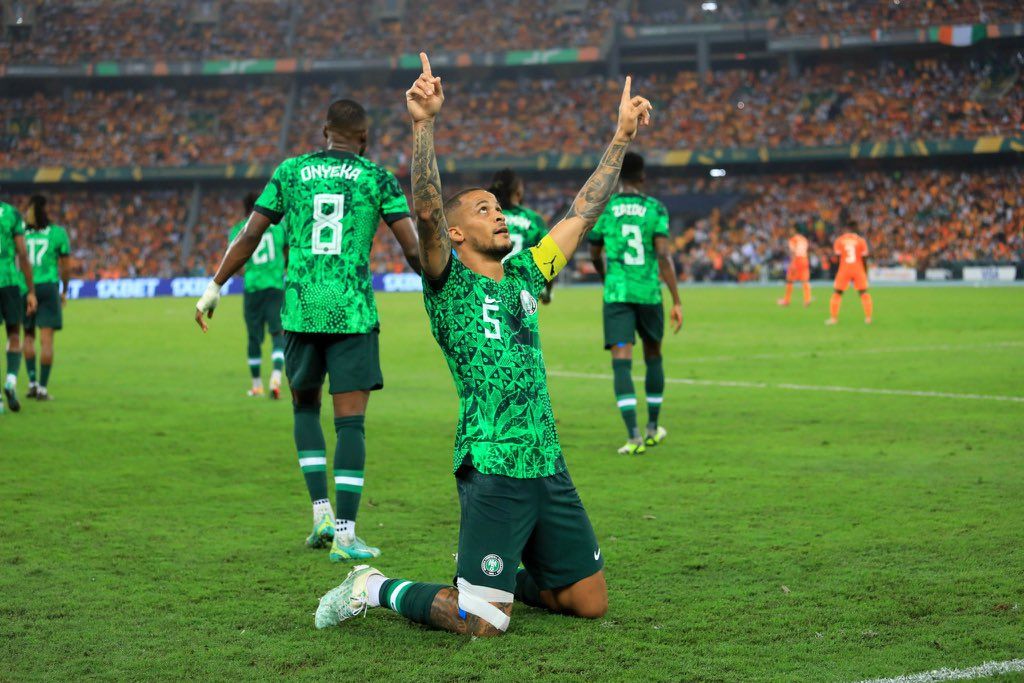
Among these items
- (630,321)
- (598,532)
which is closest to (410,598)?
(598,532)

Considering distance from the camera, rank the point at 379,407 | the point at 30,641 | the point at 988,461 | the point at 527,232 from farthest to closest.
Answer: the point at 379,407 → the point at 527,232 → the point at 988,461 → the point at 30,641

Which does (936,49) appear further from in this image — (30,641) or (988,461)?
(30,641)

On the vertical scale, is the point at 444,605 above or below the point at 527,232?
below

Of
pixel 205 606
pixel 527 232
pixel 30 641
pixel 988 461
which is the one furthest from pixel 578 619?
pixel 527 232

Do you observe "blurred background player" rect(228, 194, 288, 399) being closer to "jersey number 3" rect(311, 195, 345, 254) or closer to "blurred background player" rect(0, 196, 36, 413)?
"blurred background player" rect(0, 196, 36, 413)

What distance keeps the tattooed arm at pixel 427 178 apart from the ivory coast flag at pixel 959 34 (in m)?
48.4

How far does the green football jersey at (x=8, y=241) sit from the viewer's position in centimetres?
1234

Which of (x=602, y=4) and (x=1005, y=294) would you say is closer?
(x=1005, y=294)

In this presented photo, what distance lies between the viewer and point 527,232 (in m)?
11.2

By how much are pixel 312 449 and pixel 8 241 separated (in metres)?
7.20

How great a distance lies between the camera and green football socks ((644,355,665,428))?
33.5ft

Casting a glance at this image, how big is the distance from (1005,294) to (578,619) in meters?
30.7

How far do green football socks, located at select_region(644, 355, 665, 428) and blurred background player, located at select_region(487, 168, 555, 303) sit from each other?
3.38 ft

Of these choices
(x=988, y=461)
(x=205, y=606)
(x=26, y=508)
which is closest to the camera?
(x=205, y=606)
